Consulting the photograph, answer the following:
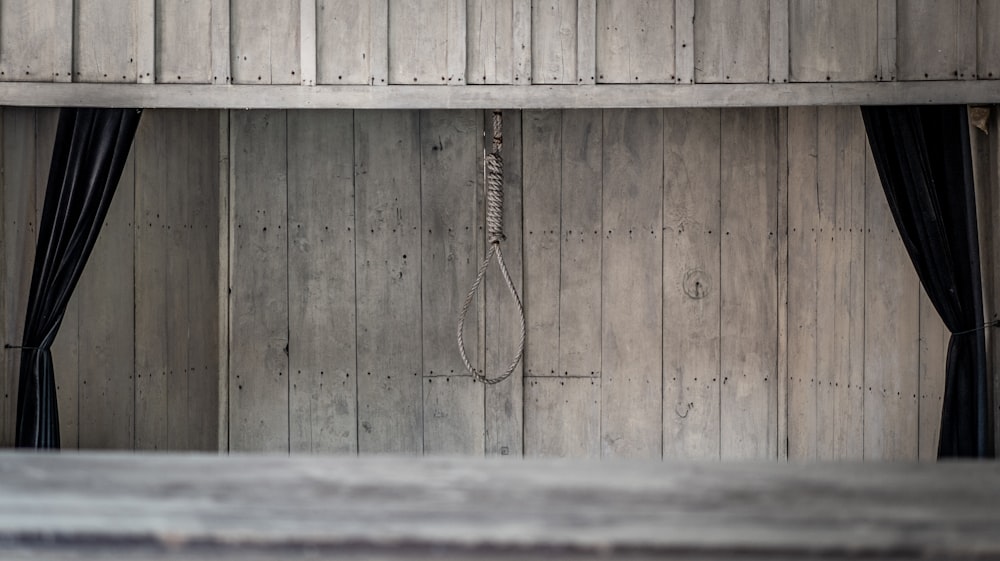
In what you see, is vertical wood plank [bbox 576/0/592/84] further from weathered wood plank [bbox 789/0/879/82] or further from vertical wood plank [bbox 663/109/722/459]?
vertical wood plank [bbox 663/109/722/459]

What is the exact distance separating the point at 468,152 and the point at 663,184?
97cm

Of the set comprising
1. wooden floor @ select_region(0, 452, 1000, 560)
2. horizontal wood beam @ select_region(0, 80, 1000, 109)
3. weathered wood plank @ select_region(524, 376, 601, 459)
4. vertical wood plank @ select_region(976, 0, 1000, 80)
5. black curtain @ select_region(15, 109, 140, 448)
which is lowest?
weathered wood plank @ select_region(524, 376, 601, 459)

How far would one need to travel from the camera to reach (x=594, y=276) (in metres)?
4.50

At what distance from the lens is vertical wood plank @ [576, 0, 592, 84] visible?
365cm

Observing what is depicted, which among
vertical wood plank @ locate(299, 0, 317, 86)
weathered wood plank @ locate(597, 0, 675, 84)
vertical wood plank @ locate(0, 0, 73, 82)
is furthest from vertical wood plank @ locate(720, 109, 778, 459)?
vertical wood plank @ locate(0, 0, 73, 82)

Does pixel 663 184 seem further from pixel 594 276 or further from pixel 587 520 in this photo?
pixel 587 520

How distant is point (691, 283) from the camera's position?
447 cm

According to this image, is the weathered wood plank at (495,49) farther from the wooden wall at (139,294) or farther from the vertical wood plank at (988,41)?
the vertical wood plank at (988,41)

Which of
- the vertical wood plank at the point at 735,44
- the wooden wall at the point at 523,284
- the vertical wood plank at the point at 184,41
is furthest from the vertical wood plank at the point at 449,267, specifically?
the vertical wood plank at the point at 735,44

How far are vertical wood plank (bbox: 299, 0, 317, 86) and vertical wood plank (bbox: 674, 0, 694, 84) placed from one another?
1.45m

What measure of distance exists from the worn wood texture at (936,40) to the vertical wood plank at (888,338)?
17.7 inches

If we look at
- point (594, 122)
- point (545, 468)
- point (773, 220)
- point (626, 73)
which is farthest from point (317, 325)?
point (545, 468)

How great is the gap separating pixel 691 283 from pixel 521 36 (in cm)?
153

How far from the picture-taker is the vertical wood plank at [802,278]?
13.6 feet
